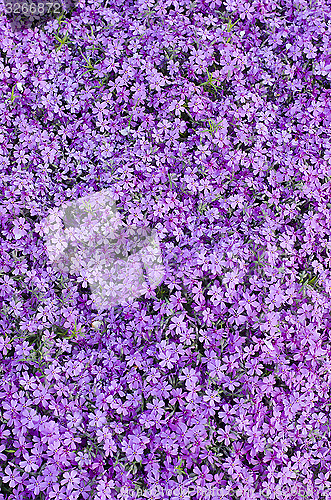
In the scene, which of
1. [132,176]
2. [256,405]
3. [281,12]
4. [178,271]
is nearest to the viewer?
[256,405]

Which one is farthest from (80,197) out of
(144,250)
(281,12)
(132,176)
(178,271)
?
(281,12)

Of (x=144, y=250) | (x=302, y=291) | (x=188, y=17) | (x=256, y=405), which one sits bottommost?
(x=256, y=405)

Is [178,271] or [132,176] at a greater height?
[132,176]

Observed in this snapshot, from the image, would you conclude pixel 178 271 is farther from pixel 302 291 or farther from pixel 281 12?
pixel 281 12

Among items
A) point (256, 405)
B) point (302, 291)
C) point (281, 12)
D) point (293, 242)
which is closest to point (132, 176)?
point (293, 242)

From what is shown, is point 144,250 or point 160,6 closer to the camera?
point 144,250

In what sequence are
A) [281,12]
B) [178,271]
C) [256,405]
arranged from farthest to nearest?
[281,12] → [178,271] → [256,405]
